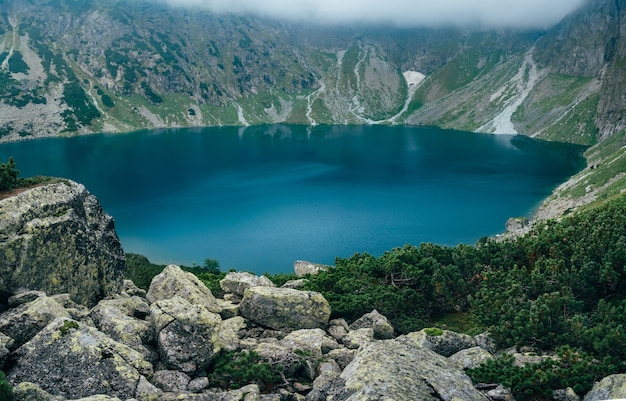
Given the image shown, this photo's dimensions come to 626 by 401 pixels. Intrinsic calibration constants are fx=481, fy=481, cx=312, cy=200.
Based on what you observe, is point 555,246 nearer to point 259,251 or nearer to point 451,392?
point 451,392

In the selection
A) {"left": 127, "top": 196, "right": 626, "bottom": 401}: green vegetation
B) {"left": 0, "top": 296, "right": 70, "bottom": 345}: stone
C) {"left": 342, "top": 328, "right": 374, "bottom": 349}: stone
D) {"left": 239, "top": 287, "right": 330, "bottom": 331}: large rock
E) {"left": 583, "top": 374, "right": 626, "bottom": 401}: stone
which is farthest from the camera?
{"left": 239, "top": 287, "right": 330, "bottom": 331}: large rock

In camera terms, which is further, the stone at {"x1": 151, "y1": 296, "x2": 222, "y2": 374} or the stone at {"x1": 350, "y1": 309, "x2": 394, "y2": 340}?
the stone at {"x1": 350, "y1": 309, "x2": 394, "y2": 340}

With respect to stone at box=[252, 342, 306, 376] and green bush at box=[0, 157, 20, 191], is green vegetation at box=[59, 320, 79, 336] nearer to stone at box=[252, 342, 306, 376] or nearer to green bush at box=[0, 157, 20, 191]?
stone at box=[252, 342, 306, 376]

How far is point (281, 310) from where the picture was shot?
27453 mm

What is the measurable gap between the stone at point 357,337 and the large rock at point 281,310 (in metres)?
2.18

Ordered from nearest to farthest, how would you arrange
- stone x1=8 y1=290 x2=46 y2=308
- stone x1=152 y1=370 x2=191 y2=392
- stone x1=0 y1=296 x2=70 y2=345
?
→ 1. stone x1=0 y1=296 x2=70 y2=345
2. stone x1=152 y1=370 x2=191 y2=392
3. stone x1=8 y1=290 x2=46 y2=308

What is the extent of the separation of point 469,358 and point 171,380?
13188 millimetres

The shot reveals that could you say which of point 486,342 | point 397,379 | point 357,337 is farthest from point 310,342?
point 486,342

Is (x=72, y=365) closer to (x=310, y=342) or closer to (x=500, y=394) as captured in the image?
(x=310, y=342)

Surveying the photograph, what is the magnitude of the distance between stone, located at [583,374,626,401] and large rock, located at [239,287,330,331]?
14136 mm

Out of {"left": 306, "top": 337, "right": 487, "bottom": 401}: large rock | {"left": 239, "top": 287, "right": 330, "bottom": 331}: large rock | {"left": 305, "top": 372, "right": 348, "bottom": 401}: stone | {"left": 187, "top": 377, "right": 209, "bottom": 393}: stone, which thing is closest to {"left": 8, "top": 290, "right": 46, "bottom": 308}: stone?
{"left": 187, "top": 377, "right": 209, "bottom": 393}: stone

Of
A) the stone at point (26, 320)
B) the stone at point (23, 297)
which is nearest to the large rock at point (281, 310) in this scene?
the stone at point (26, 320)

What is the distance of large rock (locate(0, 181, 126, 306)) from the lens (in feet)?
71.6

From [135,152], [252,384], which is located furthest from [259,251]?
[135,152]
